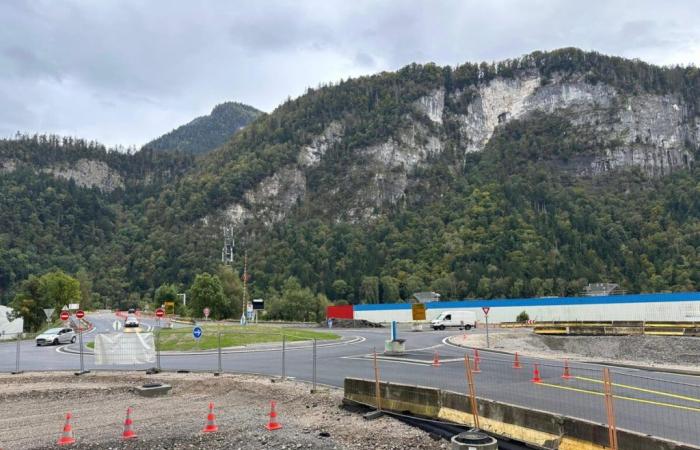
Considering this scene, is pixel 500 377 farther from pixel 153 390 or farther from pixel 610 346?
pixel 610 346

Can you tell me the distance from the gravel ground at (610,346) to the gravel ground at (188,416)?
20586mm

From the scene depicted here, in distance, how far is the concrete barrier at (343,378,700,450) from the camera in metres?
8.74

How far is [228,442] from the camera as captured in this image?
11.7 meters

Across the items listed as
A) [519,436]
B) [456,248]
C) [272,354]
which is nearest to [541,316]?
[272,354]

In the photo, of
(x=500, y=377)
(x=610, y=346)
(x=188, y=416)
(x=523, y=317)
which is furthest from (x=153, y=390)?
(x=523, y=317)

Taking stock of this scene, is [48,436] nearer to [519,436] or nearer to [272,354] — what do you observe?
[519,436]

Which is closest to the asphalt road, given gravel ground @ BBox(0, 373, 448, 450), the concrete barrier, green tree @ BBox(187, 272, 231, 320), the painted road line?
the painted road line

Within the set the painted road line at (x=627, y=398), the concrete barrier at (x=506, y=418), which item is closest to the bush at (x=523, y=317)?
the painted road line at (x=627, y=398)

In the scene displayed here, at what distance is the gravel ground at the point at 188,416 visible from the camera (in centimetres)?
1165

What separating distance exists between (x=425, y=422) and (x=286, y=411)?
14.0 ft

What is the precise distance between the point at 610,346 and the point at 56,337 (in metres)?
40.4

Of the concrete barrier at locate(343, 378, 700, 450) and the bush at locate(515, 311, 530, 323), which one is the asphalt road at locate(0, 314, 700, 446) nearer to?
the concrete barrier at locate(343, 378, 700, 450)

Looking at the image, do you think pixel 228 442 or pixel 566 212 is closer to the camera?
pixel 228 442

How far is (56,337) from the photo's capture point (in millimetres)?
40938
